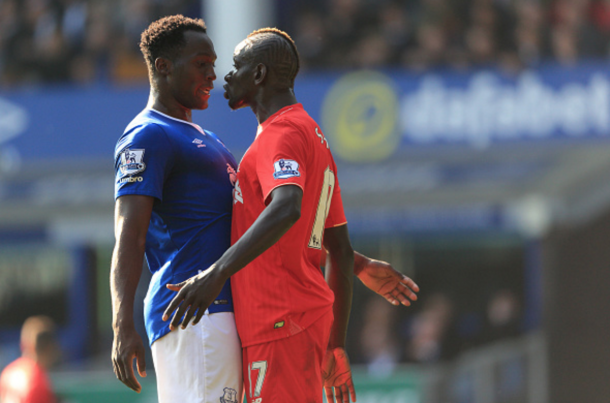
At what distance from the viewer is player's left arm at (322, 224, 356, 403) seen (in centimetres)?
353

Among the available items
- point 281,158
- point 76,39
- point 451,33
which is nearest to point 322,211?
point 281,158

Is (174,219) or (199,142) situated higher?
(199,142)

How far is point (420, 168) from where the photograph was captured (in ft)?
39.5

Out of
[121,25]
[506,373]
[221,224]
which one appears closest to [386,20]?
[121,25]

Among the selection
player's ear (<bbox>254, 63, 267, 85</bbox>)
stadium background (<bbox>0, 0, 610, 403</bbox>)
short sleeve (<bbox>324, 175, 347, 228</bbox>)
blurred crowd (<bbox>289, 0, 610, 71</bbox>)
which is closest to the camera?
player's ear (<bbox>254, 63, 267, 85</bbox>)

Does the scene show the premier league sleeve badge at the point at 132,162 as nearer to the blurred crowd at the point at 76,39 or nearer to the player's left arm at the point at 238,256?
the player's left arm at the point at 238,256

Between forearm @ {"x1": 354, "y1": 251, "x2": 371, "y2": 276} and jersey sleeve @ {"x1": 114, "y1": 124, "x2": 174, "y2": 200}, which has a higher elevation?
jersey sleeve @ {"x1": 114, "y1": 124, "x2": 174, "y2": 200}

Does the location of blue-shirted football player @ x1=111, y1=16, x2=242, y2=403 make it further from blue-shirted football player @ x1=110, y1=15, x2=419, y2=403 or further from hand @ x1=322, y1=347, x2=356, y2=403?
hand @ x1=322, y1=347, x2=356, y2=403

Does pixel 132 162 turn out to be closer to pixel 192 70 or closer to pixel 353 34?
pixel 192 70

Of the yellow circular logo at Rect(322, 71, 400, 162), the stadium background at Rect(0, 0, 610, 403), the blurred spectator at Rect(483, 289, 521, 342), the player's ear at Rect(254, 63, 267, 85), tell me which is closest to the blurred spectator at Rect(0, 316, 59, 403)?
the stadium background at Rect(0, 0, 610, 403)

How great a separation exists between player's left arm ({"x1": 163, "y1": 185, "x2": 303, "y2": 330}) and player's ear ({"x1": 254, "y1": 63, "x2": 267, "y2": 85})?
53cm

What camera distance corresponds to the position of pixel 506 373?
10609mm

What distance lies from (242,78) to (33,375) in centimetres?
489

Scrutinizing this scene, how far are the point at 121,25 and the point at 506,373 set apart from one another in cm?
848
